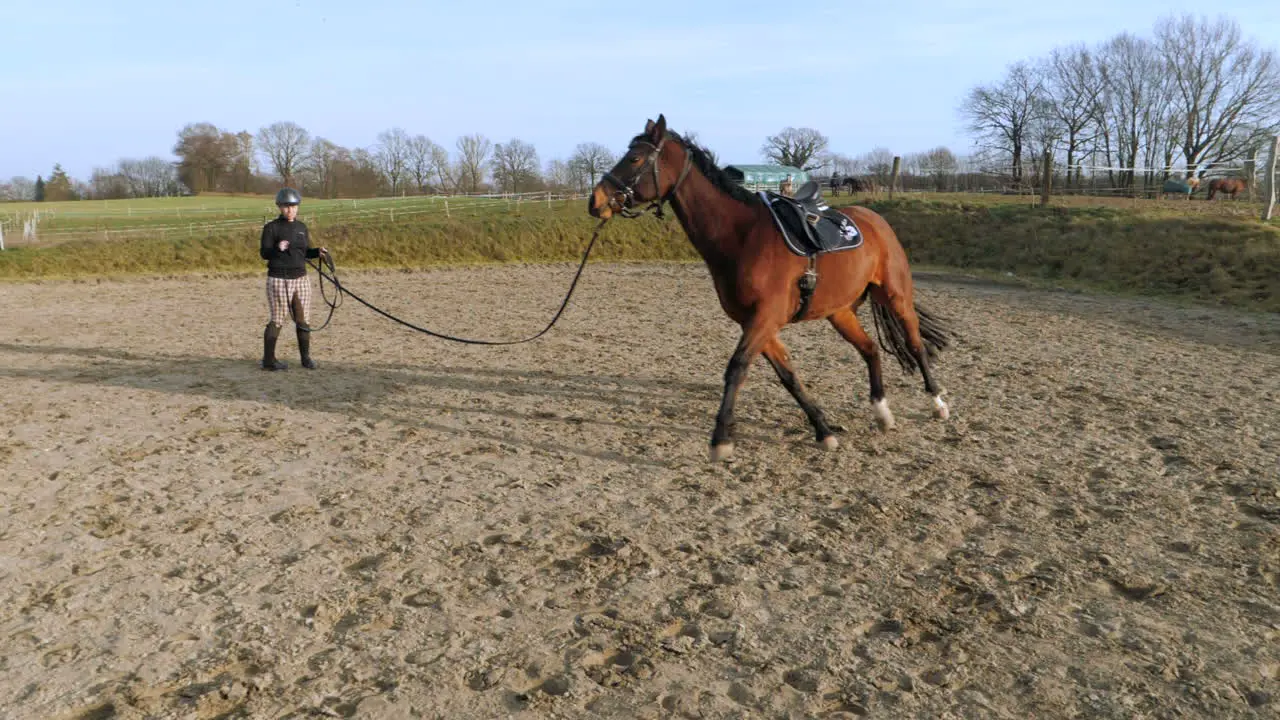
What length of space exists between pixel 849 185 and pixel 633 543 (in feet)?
101

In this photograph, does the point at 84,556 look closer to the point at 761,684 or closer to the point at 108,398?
the point at 761,684

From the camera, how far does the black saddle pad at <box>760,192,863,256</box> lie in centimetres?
575

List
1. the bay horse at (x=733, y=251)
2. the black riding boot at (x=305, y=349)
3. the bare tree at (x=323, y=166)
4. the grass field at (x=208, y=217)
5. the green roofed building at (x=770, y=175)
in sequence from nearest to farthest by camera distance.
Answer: the bay horse at (x=733, y=251), the black riding boot at (x=305, y=349), the grass field at (x=208, y=217), the green roofed building at (x=770, y=175), the bare tree at (x=323, y=166)

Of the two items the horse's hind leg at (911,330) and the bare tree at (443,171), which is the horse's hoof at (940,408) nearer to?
the horse's hind leg at (911,330)

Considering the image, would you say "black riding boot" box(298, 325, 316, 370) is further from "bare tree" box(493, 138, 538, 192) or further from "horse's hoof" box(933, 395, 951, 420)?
"bare tree" box(493, 138, 538, 192)

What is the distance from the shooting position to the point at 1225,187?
23719mm

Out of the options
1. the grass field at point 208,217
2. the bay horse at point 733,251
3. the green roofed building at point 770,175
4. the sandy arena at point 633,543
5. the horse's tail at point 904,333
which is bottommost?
the sandy arena at point 633,543

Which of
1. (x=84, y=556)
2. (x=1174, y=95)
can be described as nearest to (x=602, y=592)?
(x=84, y=556)

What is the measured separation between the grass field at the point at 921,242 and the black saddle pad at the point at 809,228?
10.1m

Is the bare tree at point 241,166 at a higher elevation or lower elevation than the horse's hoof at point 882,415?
higher

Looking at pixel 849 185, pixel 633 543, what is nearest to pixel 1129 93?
pixel 849 185

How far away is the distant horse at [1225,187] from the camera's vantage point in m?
23.2

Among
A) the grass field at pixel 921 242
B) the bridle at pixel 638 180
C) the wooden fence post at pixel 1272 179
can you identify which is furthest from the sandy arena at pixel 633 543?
the wooden fence post at pixel 1272 179

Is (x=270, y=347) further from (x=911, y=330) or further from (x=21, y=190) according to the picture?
(x=21, y=190)
